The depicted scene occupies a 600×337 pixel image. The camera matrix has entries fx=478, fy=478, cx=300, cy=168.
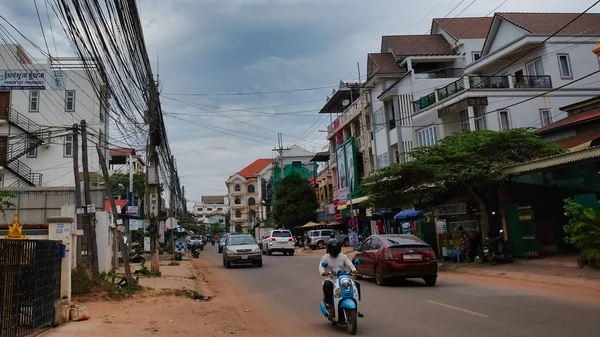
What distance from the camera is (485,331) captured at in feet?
24.6

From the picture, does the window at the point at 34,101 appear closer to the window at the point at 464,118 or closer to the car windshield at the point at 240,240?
the car windshield at the point at 240,240

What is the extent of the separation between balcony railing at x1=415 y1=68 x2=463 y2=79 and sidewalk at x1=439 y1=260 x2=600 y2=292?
20.9m

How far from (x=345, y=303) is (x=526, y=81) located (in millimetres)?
27079

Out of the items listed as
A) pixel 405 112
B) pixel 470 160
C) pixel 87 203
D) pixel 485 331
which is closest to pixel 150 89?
pixel 87 203

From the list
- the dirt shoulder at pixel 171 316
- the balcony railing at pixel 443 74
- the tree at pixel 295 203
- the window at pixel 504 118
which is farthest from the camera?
the tree at pixel 295 203

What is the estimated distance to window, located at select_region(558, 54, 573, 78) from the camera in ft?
96.3

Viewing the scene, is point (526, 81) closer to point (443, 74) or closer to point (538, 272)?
point (443, 74)

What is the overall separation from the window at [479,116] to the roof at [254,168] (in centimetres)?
9188

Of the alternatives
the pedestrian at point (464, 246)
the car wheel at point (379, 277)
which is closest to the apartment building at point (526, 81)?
the pedestrian at point (464, 246)

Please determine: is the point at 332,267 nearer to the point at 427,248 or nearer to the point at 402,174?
the point at 427,248

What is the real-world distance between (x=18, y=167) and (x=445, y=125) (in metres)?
30.5

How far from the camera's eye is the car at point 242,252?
2366cm

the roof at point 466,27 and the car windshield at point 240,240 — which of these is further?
the roof at point 466,27

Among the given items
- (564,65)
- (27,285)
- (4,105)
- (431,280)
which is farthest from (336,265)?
(4,105)
